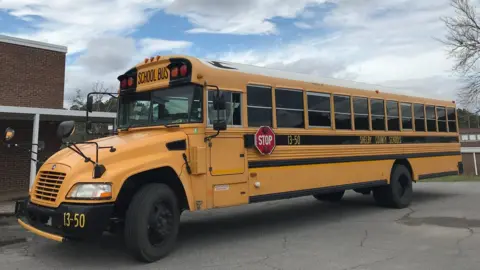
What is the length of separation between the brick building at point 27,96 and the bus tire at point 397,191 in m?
8.79

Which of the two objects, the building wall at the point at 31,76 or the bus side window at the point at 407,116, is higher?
the building wall at the point at 31,76

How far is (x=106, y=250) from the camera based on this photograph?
5855 mm

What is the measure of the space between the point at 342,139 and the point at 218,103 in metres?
3.28

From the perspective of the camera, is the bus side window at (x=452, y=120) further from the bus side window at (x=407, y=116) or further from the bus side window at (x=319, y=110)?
the bus side window at (x=319, y=110)

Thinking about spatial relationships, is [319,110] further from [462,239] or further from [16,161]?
[16,161]

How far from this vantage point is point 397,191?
30.7ft

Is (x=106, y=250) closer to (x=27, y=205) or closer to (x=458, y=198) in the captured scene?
(x=27, y=205)

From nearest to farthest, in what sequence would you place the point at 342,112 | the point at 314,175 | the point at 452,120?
1. the point at 314,175
2. the point at 342,112
3. the point at 452,120

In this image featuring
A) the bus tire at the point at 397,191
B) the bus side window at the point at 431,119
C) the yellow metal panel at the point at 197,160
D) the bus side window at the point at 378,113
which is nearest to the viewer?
the yellow metal panel at the point at 197,160

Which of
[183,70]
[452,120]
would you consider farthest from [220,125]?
[452,120]

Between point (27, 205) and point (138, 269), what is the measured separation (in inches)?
68.5

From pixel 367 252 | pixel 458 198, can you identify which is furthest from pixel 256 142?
pixel 458 198

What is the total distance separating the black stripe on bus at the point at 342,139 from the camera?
268 inches

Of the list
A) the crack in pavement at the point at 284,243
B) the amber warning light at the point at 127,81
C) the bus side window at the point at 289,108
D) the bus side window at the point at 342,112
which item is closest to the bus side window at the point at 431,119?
the bus side window at the point at 342,112
